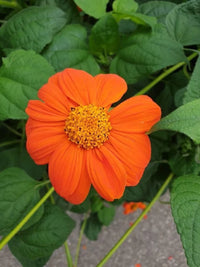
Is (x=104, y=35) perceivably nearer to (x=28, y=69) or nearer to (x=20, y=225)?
(x=28, y=69)

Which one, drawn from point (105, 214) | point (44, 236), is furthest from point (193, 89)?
point (105, 214)

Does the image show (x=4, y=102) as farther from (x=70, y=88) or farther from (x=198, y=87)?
(x=198, y=87)

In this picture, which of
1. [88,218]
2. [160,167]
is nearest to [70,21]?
[160,167]

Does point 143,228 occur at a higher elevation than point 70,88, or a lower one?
lower

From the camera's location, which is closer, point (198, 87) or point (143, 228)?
point (198, 87)

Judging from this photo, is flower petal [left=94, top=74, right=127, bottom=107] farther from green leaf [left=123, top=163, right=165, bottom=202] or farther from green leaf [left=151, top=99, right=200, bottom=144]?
green leaf [left=123, top=163, right=165, bottom=202]

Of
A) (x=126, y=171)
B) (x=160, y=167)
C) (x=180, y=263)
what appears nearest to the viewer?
(x=126, y=171)

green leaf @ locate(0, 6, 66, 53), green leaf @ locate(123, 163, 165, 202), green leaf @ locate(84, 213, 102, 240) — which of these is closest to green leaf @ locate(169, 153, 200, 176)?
green leaf @ locate(123, 163, 165, 202)
